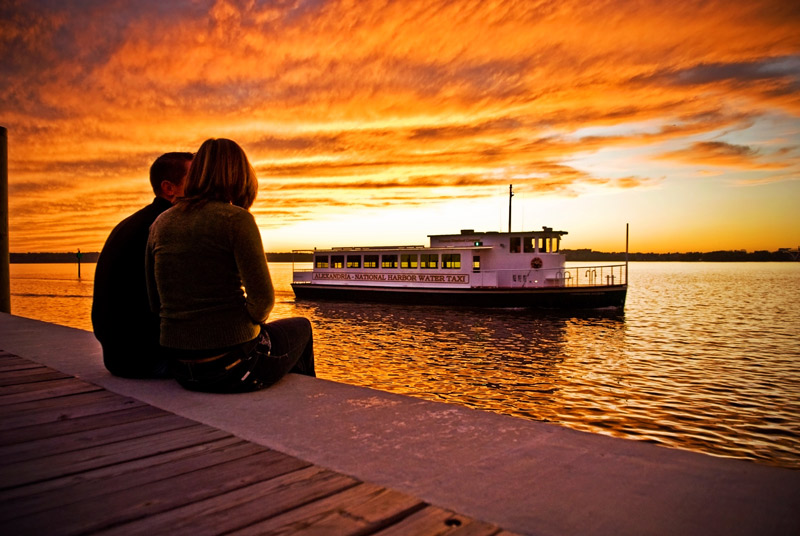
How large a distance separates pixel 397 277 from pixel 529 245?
28.1 ft

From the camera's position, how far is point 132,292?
3.78m

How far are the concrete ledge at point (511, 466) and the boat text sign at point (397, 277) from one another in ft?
90.8

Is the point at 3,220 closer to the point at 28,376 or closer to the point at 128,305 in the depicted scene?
the point at 28,376

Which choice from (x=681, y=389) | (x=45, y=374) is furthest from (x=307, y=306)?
(x=45, y=374)

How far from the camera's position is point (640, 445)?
2465mm

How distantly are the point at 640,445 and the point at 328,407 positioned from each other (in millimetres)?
1748

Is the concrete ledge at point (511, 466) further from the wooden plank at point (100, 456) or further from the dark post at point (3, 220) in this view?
the dark post at point (3, 220)

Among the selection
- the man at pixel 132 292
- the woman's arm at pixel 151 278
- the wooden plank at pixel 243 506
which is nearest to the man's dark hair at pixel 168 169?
the man at pixel 132 292

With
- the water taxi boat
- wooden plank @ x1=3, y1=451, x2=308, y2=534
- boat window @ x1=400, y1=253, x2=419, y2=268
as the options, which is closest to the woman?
wooden plank @ x1=3, y1=451, x2=308, y2=534

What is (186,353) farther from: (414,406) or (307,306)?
(307,306)

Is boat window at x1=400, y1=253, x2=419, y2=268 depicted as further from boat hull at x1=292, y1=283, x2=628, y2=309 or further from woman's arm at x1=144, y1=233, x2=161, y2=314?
woman's arm at x1=144, y1=233, x2=161, y2=314

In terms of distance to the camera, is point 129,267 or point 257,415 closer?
point 257,415

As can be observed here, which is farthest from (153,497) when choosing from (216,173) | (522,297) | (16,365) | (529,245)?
(529,245)

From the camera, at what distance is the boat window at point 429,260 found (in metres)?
31.9
